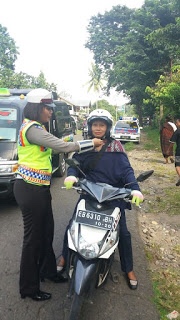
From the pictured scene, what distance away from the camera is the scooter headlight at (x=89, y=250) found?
7.89 ft

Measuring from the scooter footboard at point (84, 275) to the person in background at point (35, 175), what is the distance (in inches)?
25.5

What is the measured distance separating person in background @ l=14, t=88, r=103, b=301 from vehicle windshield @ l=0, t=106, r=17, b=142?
292 cm

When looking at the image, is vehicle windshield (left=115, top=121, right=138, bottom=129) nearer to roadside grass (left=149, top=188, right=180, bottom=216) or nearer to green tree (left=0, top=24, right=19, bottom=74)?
roadside grass (left=149, top=188, right=180, bottom=216)

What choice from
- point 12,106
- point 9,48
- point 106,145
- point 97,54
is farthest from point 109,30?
point 106,145

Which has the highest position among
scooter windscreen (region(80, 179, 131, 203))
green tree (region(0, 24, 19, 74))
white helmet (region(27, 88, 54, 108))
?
green tree (region(0, 24, 19, 74))

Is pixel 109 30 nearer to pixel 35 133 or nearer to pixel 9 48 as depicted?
pixel 9 48

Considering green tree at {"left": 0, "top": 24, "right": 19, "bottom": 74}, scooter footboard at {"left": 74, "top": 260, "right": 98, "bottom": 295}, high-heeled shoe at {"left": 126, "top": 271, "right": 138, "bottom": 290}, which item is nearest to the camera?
scooter footboard at {"left": 74, "top": 260, "right": 98, "bottom": 295}

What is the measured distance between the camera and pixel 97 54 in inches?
1393

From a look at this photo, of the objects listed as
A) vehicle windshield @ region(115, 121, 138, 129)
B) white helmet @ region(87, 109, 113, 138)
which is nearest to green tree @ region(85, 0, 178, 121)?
vehicle windshield @ region(115, 121, 138, 129)

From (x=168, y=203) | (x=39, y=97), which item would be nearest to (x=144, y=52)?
(x=168, y=203)

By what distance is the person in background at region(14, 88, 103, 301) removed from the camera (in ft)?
8.95

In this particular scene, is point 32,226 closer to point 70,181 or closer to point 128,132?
point 70,181

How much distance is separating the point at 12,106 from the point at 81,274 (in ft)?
14.6

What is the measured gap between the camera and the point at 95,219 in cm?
253
